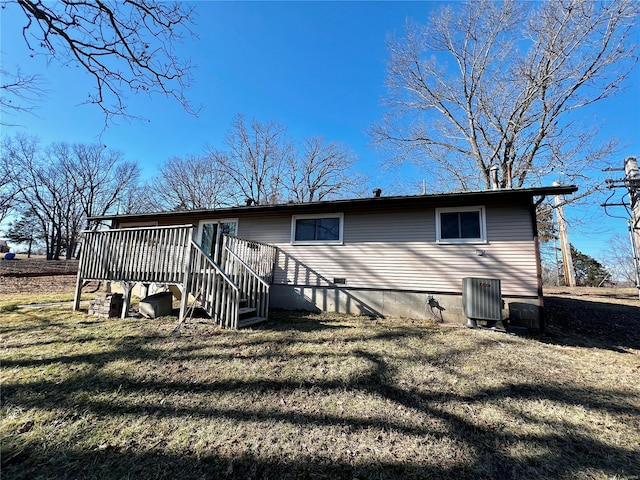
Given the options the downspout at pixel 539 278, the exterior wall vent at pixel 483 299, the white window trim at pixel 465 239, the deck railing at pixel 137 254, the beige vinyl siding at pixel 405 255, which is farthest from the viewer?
the white window trim at pixel 465 239

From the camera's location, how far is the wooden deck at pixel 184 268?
5.79 metres

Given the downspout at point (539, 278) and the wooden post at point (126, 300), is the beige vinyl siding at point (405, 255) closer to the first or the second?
the downspout at point (539, 278)

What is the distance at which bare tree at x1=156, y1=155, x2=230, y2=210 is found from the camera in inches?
941

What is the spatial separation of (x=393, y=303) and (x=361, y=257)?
1523 mm

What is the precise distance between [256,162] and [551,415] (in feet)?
77.9

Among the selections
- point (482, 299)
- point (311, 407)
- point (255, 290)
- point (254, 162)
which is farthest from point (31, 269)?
point (482, 299)

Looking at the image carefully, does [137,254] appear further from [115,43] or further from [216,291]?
[115,43]

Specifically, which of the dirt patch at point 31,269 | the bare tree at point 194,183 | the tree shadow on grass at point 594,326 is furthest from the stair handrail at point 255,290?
the bare tree at point 194,183

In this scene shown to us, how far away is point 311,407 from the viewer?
2953mm

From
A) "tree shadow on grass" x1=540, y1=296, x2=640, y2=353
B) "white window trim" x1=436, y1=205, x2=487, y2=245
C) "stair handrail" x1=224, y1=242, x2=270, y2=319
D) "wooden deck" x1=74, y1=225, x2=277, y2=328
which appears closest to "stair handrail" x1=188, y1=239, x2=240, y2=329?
"wooden deck" x1=74, y1=225, x2=277, y2=328

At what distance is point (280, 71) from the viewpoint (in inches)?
423

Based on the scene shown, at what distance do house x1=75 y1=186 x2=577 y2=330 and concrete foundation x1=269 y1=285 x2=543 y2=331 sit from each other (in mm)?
25

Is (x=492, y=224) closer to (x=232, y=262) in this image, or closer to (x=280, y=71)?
(x=232, y=262)

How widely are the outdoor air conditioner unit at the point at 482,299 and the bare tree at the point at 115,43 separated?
23.6 ft
